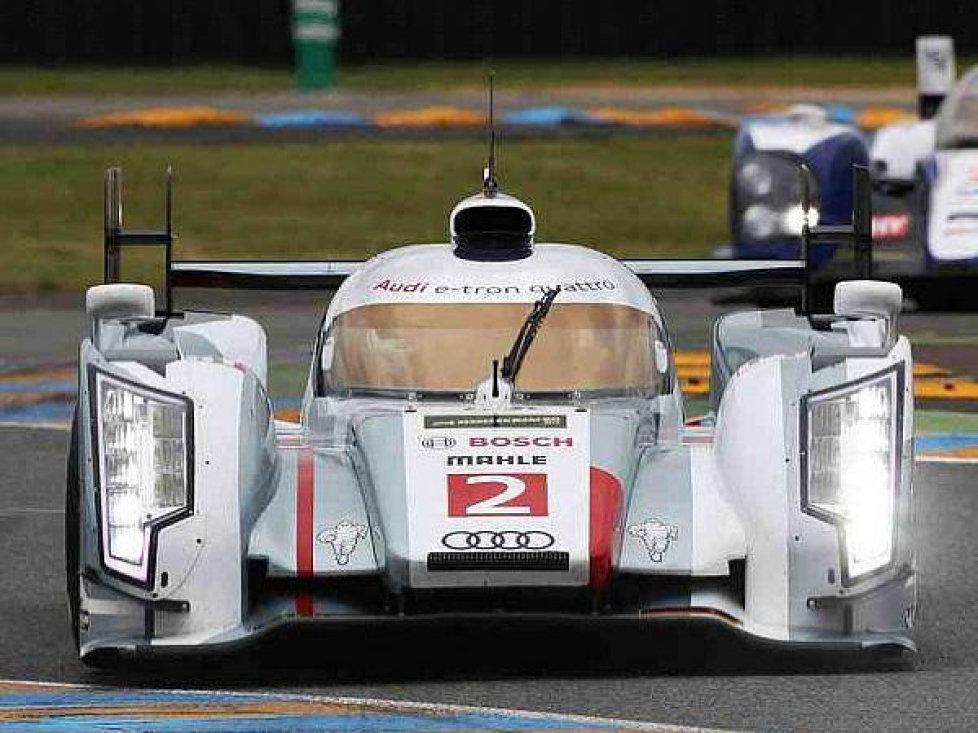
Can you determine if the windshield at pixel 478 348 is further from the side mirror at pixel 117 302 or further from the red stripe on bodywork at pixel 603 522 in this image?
the red stripe on bodywork at pixel 603 522

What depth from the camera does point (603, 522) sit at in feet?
27.9

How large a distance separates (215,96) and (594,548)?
32.4 meters

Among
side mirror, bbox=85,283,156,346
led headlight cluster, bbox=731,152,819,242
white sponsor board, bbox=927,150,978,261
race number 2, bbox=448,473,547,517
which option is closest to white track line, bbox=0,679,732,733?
race number 2, bbox=448,473,547,517

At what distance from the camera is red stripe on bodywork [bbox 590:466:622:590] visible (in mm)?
8414

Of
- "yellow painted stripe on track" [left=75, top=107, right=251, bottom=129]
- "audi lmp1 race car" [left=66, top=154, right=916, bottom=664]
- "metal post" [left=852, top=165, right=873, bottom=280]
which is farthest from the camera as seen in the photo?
"yellow painted stripe on track" [left=75, top=107, right=251, bottom=129]

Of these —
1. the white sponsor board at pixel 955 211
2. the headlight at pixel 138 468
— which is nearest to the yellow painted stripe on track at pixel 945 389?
the white sponsor board at pixel 955 211

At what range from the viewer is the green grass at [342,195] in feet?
81.1

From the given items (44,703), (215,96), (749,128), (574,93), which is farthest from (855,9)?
(44,703)

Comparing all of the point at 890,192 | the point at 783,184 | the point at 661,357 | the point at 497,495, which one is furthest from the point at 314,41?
the point at 497,495

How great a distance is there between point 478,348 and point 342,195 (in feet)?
61.5

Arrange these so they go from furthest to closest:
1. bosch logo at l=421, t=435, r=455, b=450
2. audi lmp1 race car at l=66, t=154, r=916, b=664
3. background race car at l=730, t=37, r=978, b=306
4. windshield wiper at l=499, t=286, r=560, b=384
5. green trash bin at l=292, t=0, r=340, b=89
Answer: green trash bin at l=292, t=0, r=340, b=89, background race car at l=730, t=37, r=978, b=306, windshield wiper at l=499, t=286, r=560, b=384, bosch logo at l=421, t=435, r=455, b=450, audi lmp1 race car at l=66, t=154, r=916, b=664

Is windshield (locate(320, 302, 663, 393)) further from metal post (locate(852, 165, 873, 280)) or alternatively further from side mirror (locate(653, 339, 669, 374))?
metal post (locate(852, 165, 873, 280))

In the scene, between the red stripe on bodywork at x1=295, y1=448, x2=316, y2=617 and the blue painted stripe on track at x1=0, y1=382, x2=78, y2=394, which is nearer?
the red stripe on bodywork at x1=295, y1=448, x2=316, y2=617

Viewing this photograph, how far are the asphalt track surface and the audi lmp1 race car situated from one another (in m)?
0.15
